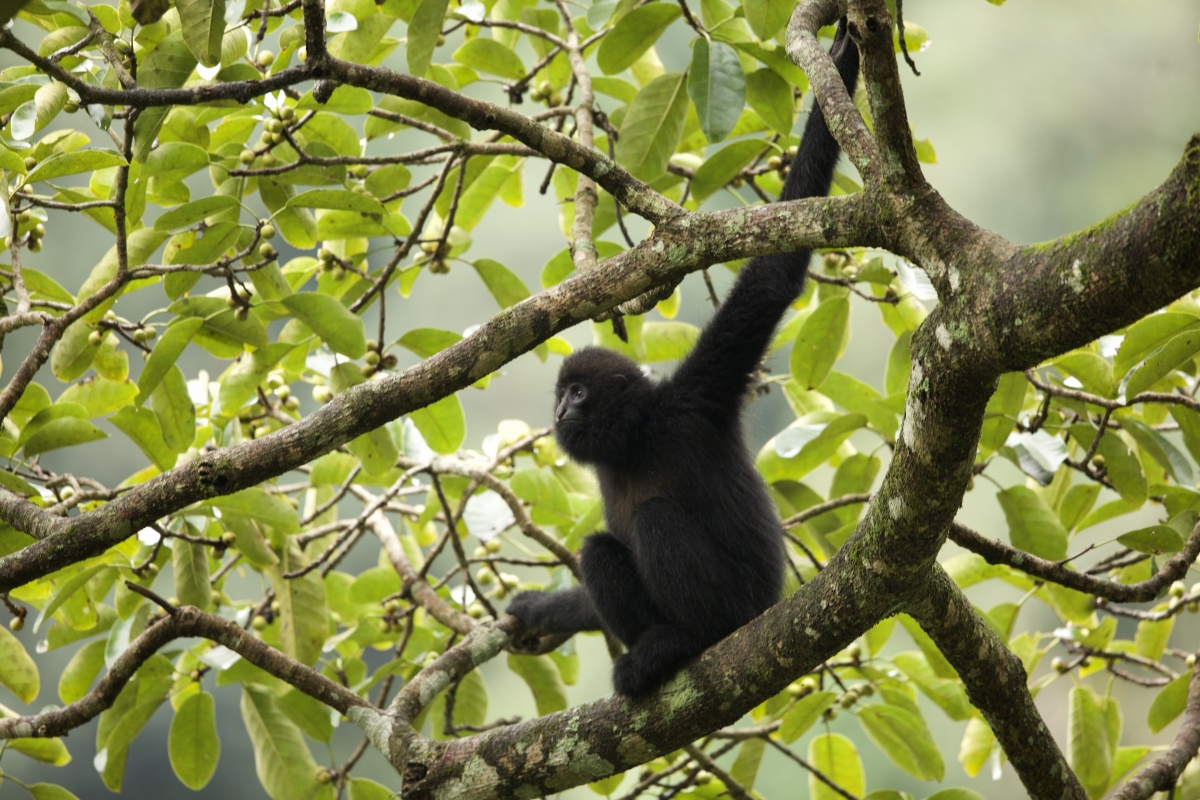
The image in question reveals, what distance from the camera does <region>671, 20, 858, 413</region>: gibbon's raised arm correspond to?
4121 mm

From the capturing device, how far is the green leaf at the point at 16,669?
15.5 feet

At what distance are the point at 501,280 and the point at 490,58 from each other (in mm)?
1201

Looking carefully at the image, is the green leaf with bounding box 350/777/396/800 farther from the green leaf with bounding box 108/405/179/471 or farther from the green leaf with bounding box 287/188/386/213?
the green leaf with bounding box 287/188/386/213

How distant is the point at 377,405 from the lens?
3229 mm

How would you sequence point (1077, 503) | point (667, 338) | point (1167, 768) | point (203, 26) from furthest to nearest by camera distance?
point (667, 338) → point (1077, 503) → point (1167, 768) → point (203, 26)

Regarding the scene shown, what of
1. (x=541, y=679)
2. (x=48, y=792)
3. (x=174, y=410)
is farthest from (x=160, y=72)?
(x=541, y=679)

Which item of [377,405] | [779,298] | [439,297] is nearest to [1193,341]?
[779,298]

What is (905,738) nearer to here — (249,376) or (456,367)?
(456,367)

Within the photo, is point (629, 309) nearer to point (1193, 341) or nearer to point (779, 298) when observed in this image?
point (779, 298)

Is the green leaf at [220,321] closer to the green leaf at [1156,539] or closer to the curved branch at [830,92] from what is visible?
the curved branch at [830,92]

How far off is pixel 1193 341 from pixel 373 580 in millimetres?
4265

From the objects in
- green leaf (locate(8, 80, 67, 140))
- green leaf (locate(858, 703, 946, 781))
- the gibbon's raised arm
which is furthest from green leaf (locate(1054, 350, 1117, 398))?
green leaf (locate(8, 80, 67, 140))

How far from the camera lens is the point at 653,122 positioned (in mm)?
4988

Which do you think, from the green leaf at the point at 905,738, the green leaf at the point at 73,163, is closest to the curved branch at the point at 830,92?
the green leaf at the point at 73,163
